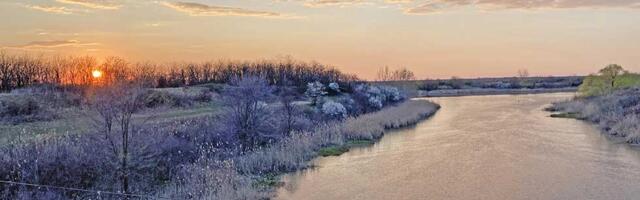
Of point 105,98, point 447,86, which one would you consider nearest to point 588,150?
point 105,98

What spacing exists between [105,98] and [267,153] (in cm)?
869

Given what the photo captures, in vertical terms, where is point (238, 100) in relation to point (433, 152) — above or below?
above

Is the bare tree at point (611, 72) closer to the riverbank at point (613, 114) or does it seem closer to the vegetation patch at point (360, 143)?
the riverbank at point (613, 114)

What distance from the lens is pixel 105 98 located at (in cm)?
1314

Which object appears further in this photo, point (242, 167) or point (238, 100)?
point (238, 100)

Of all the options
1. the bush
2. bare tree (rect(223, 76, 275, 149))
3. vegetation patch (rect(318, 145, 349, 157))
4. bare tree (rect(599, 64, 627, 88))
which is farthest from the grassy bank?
bare tree (rect(599, 64, 627, 88))

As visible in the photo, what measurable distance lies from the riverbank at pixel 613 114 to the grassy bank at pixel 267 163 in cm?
1247

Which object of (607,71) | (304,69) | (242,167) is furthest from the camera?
(304,69)

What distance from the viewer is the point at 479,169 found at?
20.9 meters

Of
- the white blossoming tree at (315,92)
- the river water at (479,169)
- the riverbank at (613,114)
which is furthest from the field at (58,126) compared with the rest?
the riverbank at (613,114)

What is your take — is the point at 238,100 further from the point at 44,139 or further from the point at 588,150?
the point at 588,150

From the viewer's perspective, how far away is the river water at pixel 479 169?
17.3 meters

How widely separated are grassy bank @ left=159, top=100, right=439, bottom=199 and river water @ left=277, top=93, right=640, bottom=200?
0.69 meters

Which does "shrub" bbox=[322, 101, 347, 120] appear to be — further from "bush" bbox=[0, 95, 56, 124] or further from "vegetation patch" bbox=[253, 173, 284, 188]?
"bush" bbox=[0, 95, 56, 124]
